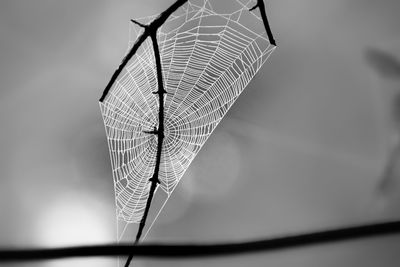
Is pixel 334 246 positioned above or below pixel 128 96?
below

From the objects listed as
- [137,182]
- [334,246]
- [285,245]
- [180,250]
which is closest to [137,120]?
[137,182]

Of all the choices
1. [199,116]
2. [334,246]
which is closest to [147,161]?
[199,116]

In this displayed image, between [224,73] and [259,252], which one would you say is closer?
[259,252]

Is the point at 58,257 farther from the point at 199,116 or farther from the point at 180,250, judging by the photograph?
the point at 199,116

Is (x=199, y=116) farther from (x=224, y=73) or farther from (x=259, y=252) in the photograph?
(x=259, y=252)

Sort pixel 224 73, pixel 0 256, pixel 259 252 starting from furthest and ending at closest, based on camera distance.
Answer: pixel 224 73, pixel 259 252, pixel 0 256

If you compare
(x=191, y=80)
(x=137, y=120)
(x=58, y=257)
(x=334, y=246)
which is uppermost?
(x=191, y=80)

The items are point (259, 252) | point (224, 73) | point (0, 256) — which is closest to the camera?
point (0, 256)
